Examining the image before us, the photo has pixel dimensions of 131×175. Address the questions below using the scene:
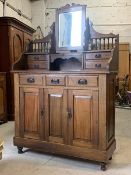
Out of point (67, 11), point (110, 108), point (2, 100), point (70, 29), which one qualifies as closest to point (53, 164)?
point (110, 108)

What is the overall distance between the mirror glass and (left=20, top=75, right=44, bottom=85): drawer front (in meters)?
0.52

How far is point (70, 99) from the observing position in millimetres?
2729

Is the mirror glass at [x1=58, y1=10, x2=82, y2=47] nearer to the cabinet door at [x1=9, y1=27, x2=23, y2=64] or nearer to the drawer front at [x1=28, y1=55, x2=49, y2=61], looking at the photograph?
the drawer front at [x1=28, y1=55, x2=49, y2=61]

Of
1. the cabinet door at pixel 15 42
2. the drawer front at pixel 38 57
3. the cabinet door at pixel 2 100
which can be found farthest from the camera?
the cabinet door at pixel 15 42

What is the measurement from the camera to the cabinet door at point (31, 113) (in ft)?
9.60

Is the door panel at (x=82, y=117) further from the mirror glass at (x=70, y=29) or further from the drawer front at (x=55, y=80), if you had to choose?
the mirror glass at (x=70, y=29)

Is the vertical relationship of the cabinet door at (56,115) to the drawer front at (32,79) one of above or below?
below

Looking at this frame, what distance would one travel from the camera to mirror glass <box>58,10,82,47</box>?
2.98m

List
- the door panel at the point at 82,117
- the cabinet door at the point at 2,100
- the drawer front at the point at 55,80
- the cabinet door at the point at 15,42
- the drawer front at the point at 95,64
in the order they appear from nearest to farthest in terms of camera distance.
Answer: the door panel at the point at 82,117, the drawer front at the point at 55,80, the drawer front at the point at 95,64, the cabinet door at the point at 2,100, the cabinet door at the point at 15,42

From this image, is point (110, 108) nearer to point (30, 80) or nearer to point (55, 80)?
point (55, 80)

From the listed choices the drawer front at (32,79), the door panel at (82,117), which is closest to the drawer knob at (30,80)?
the drawer front at (32,79)

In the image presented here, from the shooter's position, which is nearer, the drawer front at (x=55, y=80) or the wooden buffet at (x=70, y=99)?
the wooden buffet at (x=70, y=99)

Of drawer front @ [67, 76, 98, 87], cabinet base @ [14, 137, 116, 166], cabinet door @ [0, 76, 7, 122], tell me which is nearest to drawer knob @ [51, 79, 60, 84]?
drawer front @ [67, 76, 98, 87]

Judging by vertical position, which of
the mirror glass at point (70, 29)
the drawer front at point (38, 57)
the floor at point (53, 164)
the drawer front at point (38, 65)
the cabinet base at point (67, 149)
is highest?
the mirror glass at point (70, 29)
